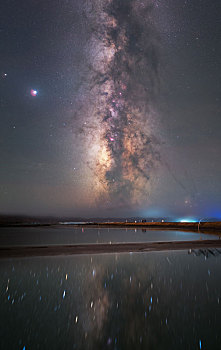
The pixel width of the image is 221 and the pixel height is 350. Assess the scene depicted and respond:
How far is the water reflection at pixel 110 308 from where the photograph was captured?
18.5 feet

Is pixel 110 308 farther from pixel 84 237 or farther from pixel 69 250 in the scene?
pixel 84 237

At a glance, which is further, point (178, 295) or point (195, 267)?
point (195, 267)

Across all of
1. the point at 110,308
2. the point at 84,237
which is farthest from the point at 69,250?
the point at 84,237

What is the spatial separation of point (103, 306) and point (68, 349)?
296cm

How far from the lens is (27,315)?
23.7 feet

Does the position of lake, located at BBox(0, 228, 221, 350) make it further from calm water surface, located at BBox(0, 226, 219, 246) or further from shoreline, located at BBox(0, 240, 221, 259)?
calm water surface, located at BBox(0, 226, 219, 246)

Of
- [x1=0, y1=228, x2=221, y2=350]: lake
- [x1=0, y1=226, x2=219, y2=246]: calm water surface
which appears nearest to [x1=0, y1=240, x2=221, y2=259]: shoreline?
[x1=0, y1=226, x2=219, y2=246]: calm water surface

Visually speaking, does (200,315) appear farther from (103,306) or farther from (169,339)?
(103,306)

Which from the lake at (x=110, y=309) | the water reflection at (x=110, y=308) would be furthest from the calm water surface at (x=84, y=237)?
the lake at (x=110, y=309)

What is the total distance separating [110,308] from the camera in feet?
25.5

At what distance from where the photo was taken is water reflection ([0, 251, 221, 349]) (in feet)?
18.5

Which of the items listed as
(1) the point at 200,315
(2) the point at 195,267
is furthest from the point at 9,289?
(2) the point at 195,267

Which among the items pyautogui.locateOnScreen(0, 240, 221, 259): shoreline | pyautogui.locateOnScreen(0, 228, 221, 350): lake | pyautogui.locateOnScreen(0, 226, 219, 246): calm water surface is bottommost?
pyautogui.locateOnScreen(0, 228, 221, 350): lake

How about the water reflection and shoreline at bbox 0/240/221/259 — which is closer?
the water reflection
